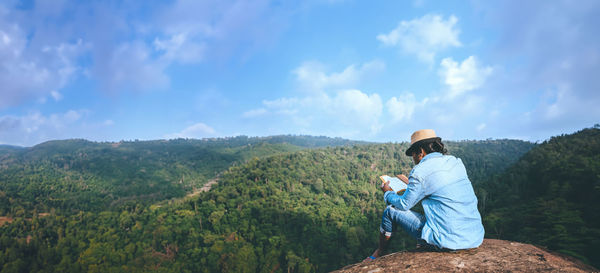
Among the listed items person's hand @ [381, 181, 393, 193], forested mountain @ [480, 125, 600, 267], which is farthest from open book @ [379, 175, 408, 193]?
forested mountain @ [480, 125, 600, 267]

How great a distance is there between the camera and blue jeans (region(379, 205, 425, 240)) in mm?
3783

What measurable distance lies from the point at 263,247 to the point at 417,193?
6195 centimetres

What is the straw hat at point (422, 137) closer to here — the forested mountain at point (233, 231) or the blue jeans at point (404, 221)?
the blue jeans at point (404, 221)

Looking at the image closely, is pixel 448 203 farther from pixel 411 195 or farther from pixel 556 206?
pixel 556 206

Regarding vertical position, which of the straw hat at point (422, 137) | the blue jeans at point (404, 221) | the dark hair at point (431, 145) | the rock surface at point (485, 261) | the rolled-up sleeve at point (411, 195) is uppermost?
the straw hat at point (422, 137)

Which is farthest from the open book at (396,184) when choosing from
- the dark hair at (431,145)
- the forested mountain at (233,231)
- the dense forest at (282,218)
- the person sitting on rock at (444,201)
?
the forested mountain at (233,231)

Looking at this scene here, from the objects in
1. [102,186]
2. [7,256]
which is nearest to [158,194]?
[102,186]

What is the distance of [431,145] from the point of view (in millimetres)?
3783

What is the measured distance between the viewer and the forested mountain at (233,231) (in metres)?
52.1

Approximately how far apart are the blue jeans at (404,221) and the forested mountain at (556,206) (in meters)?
3.67

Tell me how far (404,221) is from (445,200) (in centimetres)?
86

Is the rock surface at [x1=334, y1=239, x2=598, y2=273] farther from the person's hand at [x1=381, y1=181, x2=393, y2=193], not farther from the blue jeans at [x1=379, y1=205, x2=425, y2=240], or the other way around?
the person's hand at [x1=381, y1=181, x2=393, y2=193]

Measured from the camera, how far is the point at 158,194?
455 feet

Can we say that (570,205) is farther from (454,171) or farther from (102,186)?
(102,186)
